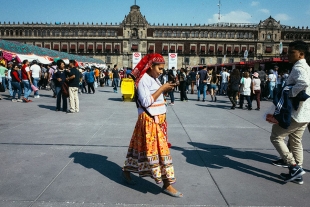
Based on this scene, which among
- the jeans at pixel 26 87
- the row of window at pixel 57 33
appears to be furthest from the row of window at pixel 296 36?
the jeans at pixel 26 87

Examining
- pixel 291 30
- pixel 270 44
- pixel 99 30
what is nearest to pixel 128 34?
pixel 99 30

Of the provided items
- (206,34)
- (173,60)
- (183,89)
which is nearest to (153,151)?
(183,89)

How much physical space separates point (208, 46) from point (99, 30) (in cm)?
2807

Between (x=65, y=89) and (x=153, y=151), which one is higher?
(x=65, y=89)

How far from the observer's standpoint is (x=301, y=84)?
9.44 feet

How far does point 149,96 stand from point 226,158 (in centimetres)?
197

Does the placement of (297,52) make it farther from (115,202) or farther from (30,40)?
(30,40)

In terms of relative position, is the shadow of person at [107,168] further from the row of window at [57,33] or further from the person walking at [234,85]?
the row of window at [57,33]

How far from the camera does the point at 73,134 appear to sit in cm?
500

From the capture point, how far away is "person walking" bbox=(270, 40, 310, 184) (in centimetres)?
291

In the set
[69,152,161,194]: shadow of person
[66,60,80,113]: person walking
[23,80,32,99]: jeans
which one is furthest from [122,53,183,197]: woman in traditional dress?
[23,80,32,99]: jeans

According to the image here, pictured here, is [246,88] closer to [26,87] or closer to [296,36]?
[26,87]

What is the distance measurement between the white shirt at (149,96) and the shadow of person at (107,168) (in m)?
0.86

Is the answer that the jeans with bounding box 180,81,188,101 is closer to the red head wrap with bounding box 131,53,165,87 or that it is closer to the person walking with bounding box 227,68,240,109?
the person walking with bounding box 227,68,240,109
